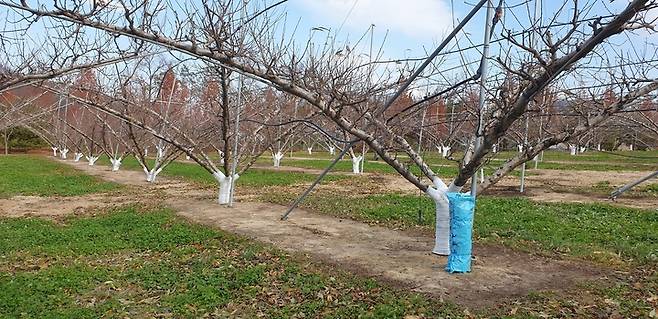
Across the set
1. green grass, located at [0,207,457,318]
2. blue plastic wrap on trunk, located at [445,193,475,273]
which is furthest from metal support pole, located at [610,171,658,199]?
green grass, located at [0,207,457,318]

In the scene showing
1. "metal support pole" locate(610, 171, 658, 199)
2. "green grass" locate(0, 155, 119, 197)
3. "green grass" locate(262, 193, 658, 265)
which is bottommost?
"green grass" locate(0, 155, 119, 197)

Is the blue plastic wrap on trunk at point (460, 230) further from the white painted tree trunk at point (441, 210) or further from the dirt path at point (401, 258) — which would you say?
the white painted tree trunk at point (441, 210)

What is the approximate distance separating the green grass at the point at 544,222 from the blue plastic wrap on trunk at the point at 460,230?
183cm

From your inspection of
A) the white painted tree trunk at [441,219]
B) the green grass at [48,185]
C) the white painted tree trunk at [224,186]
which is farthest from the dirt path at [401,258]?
the green grass at [48,185]

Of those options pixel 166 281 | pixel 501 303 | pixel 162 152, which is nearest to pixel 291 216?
pixel 166 281

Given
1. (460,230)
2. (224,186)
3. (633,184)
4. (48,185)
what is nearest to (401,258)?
(460,230)

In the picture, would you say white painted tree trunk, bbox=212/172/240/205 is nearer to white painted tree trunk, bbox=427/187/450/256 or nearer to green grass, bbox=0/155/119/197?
green grass, bbox=0/155/119/197

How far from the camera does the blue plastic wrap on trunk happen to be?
225 inches

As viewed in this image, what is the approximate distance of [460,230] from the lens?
5715 millimetres

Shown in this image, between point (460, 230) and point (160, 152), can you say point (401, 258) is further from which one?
point (160, 152)

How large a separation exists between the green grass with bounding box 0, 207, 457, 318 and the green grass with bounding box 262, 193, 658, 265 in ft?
9.97

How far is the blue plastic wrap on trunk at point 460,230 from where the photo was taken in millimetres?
5719

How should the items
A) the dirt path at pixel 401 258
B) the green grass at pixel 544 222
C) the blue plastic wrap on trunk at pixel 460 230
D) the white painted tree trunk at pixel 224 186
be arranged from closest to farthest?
the dirt path at pixel 401 258
the blue plastic wrap on trunk at pixel 460 230
the green grass at pixel 544 222
the white painted tree trunk at pixel 224 186

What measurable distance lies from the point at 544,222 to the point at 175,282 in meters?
6.25
